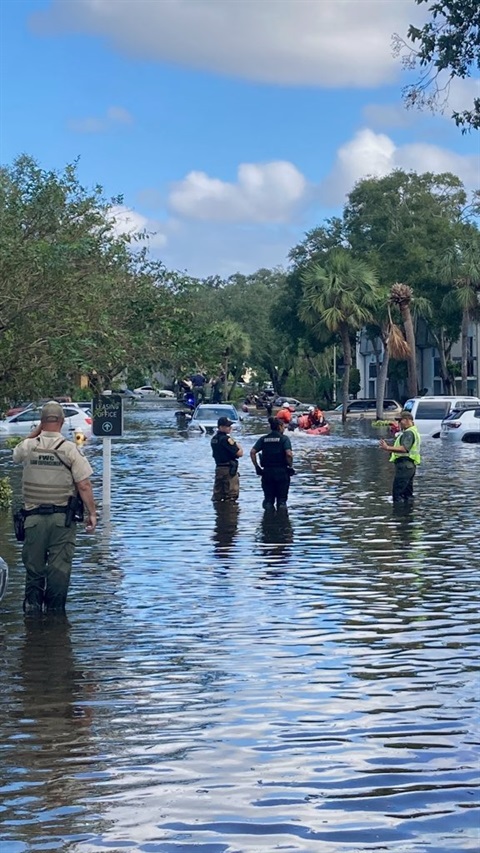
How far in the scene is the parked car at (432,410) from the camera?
144 ft

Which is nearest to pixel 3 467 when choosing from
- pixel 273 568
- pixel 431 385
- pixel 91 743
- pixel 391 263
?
pixel 273 568

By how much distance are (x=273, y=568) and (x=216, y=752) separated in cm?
729

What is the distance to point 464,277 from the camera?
67062 mm

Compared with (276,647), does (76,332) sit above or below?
above

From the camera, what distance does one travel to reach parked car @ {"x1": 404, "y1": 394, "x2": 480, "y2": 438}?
4394cm

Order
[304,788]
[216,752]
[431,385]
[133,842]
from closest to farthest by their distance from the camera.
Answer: [133,842] → [304,788] → [216,752] → [431,385]

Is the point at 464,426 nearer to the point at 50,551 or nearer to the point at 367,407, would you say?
the point at 367,407

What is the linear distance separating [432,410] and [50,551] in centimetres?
3473

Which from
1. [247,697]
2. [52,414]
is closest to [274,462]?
[52,414]

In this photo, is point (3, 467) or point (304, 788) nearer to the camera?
point (304, 788)

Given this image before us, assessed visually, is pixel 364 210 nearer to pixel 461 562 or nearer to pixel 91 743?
pixel 461 562

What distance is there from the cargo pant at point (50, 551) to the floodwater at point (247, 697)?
325mm

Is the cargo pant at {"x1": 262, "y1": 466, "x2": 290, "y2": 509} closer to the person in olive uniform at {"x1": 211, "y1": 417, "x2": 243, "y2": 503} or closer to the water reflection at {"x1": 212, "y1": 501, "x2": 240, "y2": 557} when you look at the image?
the water reflection at {"x1": 212, "y1": 501, "x2": 240, "y2": 557}

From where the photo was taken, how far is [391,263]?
7794cm
